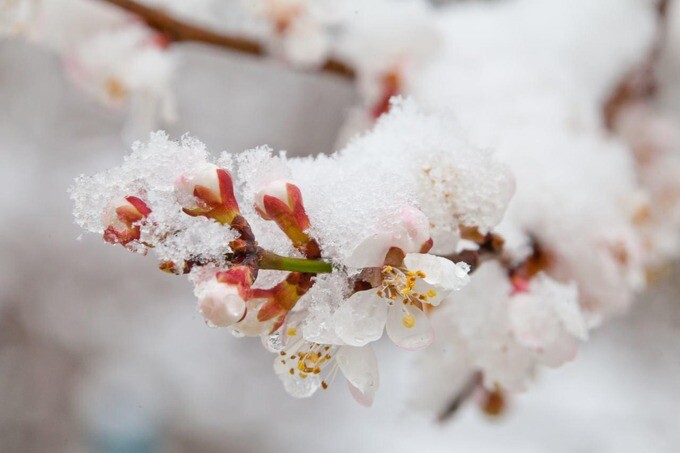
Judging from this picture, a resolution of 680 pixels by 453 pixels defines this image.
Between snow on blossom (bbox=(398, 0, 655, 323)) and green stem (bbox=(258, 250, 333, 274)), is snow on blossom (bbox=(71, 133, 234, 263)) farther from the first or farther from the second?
snow on blossom (bbox=(398, 0, 655, 323))

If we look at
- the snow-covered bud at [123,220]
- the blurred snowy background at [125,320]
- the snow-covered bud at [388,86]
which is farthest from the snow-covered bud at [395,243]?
the blurred snowy background at [125,320]

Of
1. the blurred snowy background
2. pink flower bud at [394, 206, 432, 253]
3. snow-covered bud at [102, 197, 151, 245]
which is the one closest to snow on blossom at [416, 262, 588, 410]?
pink flower bud at [394, 206, 432, 253]

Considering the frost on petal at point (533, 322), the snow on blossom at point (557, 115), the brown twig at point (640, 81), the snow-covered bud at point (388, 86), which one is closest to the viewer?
the frost on petal at point (533, 322)

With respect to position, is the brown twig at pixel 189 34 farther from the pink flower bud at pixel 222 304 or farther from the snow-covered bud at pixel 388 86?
the pink flower bud at pixel 222 304

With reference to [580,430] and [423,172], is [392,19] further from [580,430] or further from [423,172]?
[580,430]

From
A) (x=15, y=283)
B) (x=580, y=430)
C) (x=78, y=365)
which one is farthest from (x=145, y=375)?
(x=580, y=430)

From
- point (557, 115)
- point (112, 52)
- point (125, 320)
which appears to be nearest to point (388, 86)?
point (557, 115)
